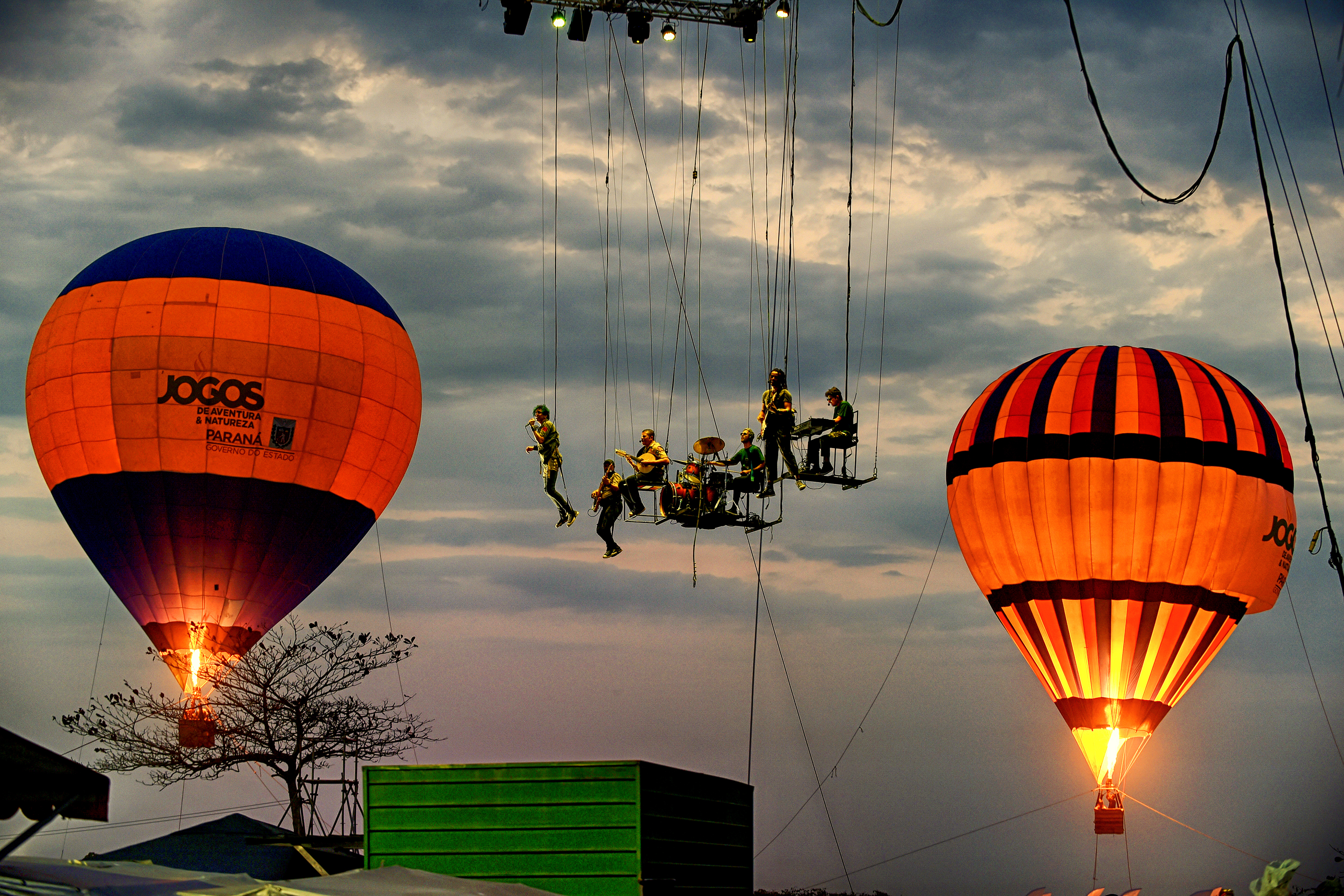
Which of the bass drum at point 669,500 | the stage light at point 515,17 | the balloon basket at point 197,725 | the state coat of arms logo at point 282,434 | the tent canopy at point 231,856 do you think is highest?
the stage light at point 515,17

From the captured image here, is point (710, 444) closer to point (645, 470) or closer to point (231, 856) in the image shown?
point (645, 470)

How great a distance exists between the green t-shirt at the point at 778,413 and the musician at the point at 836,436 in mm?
506

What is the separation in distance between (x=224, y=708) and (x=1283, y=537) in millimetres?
20256

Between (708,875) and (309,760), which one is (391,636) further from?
(708,875)

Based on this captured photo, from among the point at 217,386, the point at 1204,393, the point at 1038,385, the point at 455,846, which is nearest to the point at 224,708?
the point at 217,386

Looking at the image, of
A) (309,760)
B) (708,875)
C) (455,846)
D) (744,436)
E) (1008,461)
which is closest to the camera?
(455,846)

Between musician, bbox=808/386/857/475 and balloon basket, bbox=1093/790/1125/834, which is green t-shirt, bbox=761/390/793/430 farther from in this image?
balloon basket, bbox=1093/790/1125/834

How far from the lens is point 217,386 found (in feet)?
102

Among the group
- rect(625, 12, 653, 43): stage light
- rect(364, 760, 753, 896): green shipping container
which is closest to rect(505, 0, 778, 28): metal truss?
rect(625, 12, 653, 43): stage light

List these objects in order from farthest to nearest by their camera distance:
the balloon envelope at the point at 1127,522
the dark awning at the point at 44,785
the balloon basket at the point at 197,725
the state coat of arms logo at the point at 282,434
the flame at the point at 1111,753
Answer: the flame at the point at 1111,753 < the balloon envelope at the point at 1127,522 < the state coat of arms logo at the point at 282,434 < the balloon basket at the point at 197,725 < the dark awning at the point at 44,785

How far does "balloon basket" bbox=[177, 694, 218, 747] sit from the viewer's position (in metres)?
30.4

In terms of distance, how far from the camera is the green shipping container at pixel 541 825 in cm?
1852

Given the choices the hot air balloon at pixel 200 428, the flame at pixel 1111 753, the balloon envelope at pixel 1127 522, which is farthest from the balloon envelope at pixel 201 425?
the flame at pixel 1111 753

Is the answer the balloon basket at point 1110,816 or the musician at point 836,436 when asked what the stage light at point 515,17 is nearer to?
the musician at point 836,436
